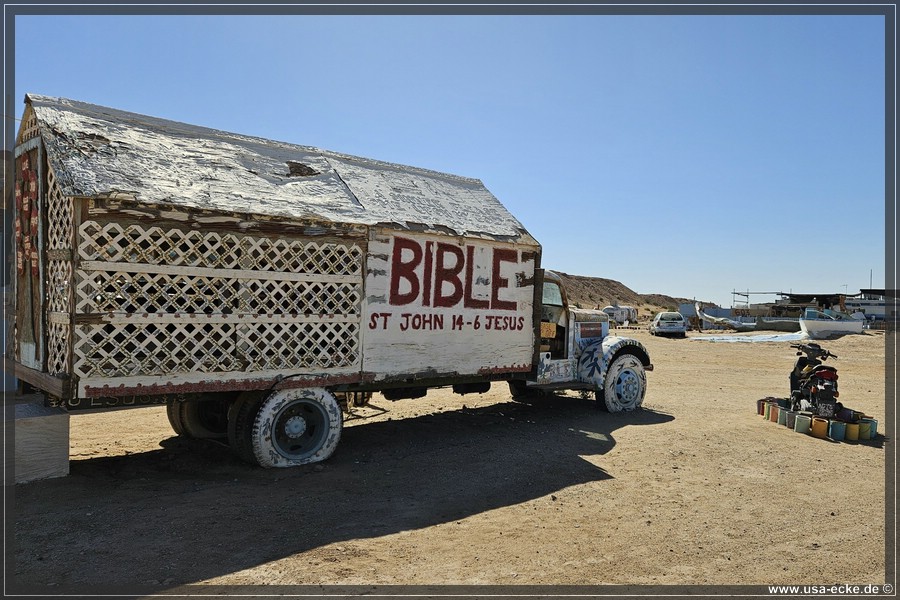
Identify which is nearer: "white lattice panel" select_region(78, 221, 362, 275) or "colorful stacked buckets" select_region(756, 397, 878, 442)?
"white lattice panel" select_region(78, 221, 362, 275)

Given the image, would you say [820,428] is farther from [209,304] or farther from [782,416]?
[209,304]

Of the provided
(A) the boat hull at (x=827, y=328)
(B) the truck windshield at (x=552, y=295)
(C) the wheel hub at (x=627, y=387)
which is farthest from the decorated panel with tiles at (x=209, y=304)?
(A) the boat hull at (x=827, y=328)

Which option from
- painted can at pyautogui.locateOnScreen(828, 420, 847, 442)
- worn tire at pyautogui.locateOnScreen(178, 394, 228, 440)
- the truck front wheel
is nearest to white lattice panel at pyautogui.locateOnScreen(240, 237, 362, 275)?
worn tire at pyautogui.locateOnScreen(178, 394, 228, 440)

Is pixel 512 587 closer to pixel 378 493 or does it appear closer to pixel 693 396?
pixel 378 493

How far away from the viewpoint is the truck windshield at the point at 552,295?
33.5ft

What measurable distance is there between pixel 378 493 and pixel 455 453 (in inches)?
72.3

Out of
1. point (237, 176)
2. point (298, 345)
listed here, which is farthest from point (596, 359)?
point (237, 176)

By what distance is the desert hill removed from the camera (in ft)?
276

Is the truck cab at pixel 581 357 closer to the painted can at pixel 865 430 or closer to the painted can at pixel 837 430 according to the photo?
the painted can at pixel 837 430

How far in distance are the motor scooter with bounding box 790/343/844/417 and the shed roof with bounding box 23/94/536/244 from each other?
5104 mm

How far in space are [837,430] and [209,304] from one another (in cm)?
891

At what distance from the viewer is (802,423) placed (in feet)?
30.2

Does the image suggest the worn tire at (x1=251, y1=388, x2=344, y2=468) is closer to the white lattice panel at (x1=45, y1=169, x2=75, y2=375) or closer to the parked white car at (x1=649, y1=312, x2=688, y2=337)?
the white lattice panel at (x1=45, y1=169, x2=75, y2=375)

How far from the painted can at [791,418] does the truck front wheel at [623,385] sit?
2.33 m
